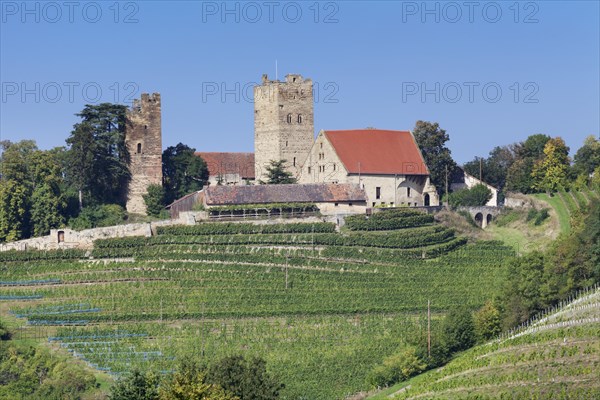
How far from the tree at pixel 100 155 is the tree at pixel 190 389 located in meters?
31.6

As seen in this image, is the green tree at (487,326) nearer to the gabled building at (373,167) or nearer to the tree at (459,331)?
the tree at (459,331)

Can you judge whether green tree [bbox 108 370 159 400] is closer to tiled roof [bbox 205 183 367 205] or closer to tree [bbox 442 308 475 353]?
tree [bbox 442 308 475 353]

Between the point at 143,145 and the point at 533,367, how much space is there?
35.9 metres

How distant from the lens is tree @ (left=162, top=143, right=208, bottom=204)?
7919cm

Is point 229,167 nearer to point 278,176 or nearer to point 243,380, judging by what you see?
point 278,176

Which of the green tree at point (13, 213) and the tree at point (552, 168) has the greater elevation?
the tree at point (552, 168)

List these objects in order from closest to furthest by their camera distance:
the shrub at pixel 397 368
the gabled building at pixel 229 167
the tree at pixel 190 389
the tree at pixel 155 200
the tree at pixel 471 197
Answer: the tree at pixel 190 389 → the shrub at pixel 397 368 → the tree at pixel 155 200 → the tree at pixel 471 197 → the gabled building at pixel 229 167

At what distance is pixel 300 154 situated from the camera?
81875 mm

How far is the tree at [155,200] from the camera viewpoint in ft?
249

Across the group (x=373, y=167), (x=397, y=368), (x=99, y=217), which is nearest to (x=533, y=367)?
(x=397, y=368)

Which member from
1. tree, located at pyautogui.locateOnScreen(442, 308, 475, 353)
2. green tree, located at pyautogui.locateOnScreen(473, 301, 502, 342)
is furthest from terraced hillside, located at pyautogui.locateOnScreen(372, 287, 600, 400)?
green tree, located at pyautogui.locateOnScreen(473, 301, 502, 342)

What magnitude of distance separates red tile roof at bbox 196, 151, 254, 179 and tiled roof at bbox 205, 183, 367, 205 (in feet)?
26.6

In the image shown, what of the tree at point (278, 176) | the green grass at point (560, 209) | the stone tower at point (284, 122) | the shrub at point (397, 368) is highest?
the stone tower at point (284, 122)

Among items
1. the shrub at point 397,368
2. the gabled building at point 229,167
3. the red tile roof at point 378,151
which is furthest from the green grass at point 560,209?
the shrub at point 397,368
